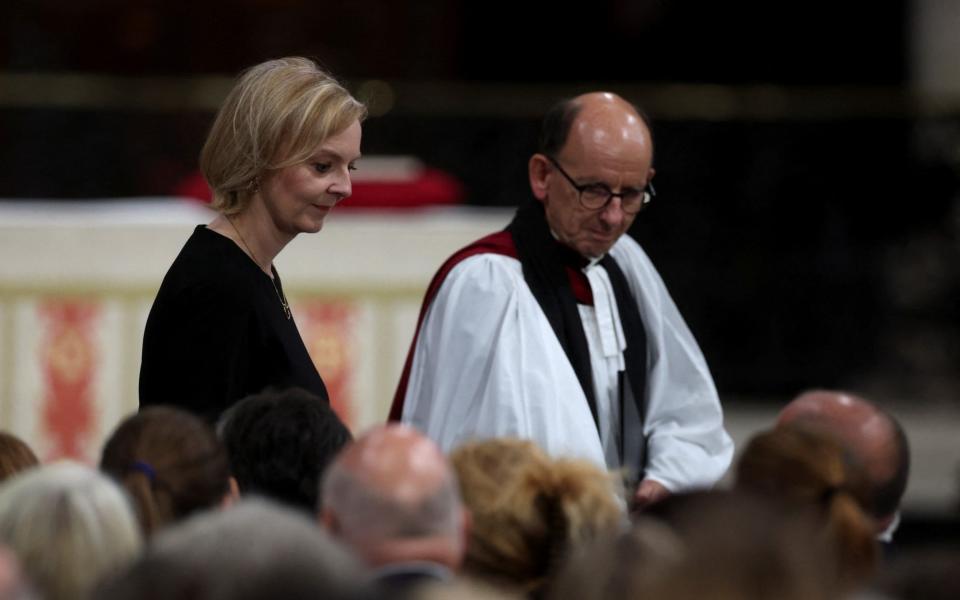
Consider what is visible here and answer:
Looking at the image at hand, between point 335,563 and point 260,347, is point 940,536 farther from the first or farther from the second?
point 335,563

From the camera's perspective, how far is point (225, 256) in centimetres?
390

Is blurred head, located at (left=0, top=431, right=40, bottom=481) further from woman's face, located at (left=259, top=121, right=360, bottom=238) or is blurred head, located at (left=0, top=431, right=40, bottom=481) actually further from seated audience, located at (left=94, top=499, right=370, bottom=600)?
seated audience, located at (left=94, top=499, right=370, bottom=600)

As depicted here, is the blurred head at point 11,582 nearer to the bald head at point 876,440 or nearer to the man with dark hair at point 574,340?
the bald head at point 876,440

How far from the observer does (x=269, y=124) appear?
3.94 meters

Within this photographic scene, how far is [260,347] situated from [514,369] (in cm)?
65

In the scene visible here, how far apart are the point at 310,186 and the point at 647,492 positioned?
111 centimetres

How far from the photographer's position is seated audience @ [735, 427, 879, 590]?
9.68 feet

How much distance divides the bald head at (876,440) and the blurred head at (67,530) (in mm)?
1377

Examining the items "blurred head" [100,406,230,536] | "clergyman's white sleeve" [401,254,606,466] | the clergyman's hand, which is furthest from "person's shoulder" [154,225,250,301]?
the clergyman's hand

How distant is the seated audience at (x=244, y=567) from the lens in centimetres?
213

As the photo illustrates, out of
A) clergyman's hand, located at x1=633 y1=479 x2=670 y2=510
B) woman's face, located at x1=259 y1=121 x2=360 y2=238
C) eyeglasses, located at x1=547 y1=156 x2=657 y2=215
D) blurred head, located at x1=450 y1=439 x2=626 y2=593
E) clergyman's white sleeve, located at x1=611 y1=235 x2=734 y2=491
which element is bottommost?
clergyman's hand, located at x1=633 y1=479 x2=670 y2=510

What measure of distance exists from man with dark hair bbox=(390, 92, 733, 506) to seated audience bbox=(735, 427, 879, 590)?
1.01 m

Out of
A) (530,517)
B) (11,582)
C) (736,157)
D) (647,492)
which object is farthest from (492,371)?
(736,157)

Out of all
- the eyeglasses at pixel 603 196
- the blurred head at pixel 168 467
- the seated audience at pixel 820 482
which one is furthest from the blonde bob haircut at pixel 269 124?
the seated audience at pixel 820 482
